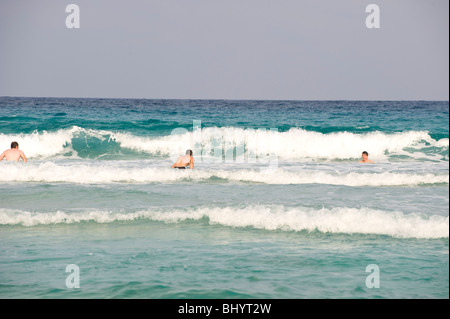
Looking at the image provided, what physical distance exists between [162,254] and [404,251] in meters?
3.73

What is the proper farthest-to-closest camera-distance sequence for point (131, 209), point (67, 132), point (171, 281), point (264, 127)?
point (264, 127), point (67, 132), point (131, 209), point (171, 281)

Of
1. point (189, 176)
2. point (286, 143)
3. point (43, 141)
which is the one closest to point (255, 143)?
point (286, 143)

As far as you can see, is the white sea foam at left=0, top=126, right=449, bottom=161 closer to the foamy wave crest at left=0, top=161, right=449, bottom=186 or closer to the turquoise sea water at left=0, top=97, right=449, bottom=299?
the turquoise sea water at left=0, top=97, right=449, bottom=299

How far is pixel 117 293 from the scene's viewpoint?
5359mm

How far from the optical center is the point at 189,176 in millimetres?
13828

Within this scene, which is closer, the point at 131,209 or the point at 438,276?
the point at 438,276

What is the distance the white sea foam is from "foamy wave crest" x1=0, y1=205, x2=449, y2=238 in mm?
11549

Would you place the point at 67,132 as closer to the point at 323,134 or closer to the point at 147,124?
the point at 147,124

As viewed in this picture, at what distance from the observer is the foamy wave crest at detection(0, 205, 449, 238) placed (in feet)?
26.7

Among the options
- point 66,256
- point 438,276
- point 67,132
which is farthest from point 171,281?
point 67,132

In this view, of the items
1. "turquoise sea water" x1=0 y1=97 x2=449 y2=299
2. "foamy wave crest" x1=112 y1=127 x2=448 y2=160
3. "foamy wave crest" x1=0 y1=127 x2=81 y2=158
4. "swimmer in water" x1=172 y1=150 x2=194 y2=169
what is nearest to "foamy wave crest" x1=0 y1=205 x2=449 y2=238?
"turquoise sea water" x1=0 y1=97 x2=449 y2=299

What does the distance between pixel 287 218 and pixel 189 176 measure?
5704mm
